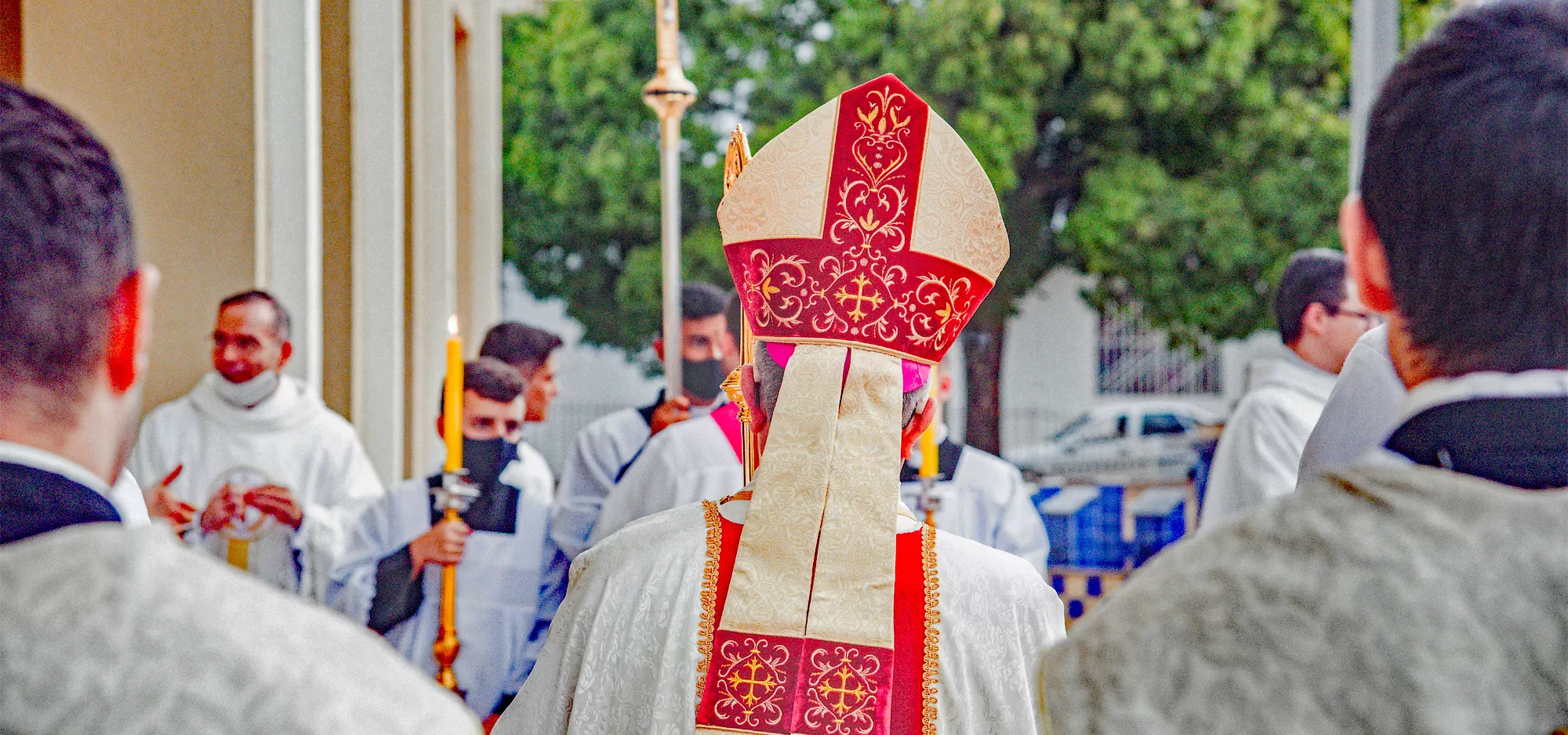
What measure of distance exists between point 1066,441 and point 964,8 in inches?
261

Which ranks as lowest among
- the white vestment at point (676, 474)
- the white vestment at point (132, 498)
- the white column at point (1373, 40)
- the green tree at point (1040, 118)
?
the white vestment at point (676, 474)

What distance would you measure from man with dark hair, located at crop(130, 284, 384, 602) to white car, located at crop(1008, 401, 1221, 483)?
1359 cm

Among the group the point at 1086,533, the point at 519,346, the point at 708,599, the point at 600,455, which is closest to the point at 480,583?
the point at 600,455

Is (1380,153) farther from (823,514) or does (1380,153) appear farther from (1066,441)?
(1066,441)

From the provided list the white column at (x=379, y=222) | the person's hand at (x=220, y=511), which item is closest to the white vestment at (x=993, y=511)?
the person's hand at (x=220, y=511)

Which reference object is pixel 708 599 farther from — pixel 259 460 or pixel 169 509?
pixel 259 460

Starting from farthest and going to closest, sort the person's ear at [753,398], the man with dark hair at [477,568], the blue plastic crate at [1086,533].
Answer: the blue plastic crate at [1086,533]
the man with dark hair at [477,568]
the person's ear at [753,398]

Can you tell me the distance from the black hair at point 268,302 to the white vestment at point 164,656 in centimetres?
341

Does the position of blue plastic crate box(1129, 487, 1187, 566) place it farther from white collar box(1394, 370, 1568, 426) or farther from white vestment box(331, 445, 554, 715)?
white collar box(1394, 370, 1568, 426)

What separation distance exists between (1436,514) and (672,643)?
4.07ft

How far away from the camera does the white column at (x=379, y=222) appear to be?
6.30m

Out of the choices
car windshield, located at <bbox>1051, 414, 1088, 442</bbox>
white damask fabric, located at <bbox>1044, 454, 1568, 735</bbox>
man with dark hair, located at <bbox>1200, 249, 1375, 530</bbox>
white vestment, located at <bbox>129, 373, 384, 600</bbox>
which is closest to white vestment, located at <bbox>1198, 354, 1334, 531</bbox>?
man with dark hair, located at <bbox>1200, 249, 1375, 530</bbox>

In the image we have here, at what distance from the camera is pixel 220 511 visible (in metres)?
4.13

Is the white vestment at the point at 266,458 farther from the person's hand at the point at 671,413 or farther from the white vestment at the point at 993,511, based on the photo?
the white vestment at the point at 993,511
